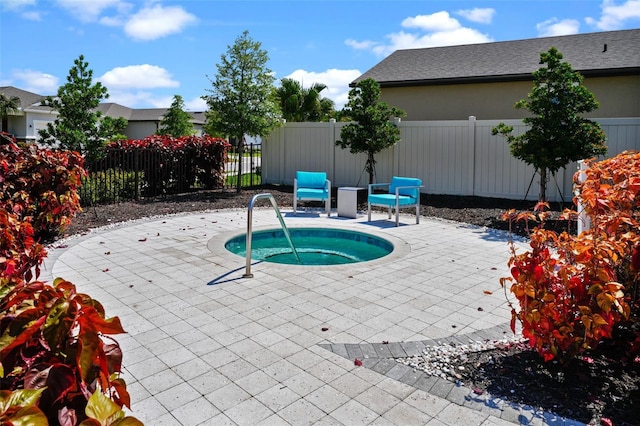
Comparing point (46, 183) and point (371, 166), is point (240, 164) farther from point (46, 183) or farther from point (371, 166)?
point (46, 183)

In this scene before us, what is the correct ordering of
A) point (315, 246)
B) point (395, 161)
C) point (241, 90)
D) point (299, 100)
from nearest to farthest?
point (315, 246)
point (241, 90)
point (395, 161)
point (299, 100)

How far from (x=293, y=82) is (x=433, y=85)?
8535mm

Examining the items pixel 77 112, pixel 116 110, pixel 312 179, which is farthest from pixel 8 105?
pixel 312 179

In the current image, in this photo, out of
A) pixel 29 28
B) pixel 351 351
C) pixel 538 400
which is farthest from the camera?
pixel 29 28

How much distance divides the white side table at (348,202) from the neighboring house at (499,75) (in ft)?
26.2

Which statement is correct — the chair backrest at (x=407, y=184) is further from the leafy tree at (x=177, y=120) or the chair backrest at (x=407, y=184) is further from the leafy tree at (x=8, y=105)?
the leafy tree at (x=8, y=105)

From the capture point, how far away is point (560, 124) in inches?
365

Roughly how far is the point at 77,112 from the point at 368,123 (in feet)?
22.3

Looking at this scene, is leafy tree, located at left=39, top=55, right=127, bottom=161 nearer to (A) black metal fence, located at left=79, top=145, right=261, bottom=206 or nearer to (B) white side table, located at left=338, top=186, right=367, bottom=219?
(A) black metal fence, located at left=79, top=145, right=261, bottom=206

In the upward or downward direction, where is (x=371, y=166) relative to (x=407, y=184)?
upward

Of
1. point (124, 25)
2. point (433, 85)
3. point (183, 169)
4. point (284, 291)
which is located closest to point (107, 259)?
point (284, 291)

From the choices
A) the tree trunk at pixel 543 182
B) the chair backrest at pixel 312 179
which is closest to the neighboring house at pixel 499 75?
the tree trunk at pixel 543 182

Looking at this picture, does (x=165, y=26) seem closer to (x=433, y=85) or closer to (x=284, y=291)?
(x=284, y=291)

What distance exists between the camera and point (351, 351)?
355 centimetres
